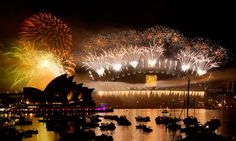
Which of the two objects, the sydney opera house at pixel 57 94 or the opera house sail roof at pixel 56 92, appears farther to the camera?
the sydney opera house at pixel 57 94

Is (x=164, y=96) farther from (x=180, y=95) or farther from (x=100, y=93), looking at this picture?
(x=100, y=93)

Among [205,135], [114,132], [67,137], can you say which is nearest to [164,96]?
[114,132]

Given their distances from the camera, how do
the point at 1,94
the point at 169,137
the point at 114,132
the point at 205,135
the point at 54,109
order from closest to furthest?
the point at 205,135 → the point at 169,137 → the point at 114,132 → the point at 54,109 → the point at 1,94

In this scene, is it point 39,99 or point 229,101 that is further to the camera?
point 229,101

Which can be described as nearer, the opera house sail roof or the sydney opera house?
the opera house sail roof

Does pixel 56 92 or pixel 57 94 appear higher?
pixel 56 92

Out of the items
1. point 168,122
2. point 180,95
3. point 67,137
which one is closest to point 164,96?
point 180,95

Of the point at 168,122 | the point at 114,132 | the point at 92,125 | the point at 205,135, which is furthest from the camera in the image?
the point at 168,122

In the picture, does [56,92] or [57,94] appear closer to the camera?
[56,92]

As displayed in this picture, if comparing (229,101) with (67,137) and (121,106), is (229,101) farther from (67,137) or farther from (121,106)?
(67,137)
